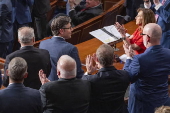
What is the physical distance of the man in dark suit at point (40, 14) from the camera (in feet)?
20.9

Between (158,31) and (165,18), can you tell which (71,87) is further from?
(165,18)

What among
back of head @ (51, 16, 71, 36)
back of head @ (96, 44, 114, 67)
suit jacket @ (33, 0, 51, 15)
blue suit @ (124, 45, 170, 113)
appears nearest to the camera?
back of head @ (96, 44, 114, 67)

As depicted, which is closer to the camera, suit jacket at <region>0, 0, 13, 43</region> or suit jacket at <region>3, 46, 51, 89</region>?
suit jacket at <region>3, 46, 51, 89</region>

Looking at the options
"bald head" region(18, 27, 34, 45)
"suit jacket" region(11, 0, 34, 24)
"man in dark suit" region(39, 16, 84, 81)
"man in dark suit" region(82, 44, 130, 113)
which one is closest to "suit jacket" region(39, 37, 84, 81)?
"man in dark suit" region(39, 16, 84, 81)

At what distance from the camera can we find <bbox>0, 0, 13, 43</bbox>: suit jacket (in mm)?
5387

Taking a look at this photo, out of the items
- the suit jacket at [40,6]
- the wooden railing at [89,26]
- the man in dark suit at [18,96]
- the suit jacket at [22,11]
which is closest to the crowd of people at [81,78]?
the man in dark suit at [18,96]

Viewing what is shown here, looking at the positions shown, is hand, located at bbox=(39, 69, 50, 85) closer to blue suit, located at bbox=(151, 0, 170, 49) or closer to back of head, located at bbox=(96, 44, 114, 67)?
back of head, located at bbox=(96, 44, 114, 67)

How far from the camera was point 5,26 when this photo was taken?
5566mm

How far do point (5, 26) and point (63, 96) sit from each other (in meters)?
2.72

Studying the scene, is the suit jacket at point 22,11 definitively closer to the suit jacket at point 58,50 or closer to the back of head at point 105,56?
the suit jacket at point 58,50

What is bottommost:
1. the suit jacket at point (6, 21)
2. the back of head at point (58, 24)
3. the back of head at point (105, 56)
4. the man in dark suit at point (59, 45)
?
the back of head at point (105, 56)

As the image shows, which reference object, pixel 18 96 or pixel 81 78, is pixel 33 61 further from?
pixel 18 96

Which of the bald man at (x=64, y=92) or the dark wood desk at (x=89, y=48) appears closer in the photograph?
the bald man at (x=64, y=92)

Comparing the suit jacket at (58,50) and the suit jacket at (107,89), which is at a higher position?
the suit jacket at (58,50)
